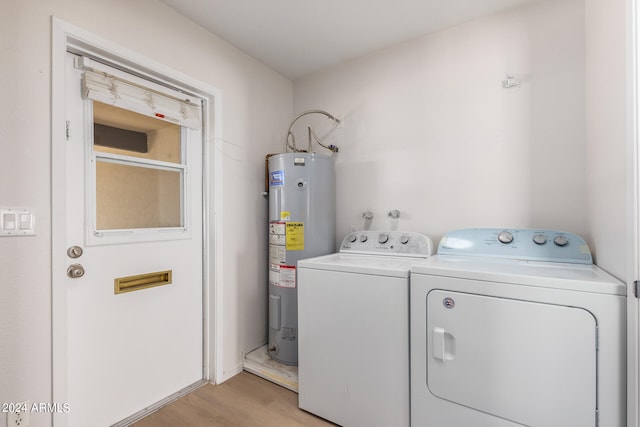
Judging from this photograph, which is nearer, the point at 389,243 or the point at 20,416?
the point at 20,416

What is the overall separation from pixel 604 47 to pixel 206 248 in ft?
7.66

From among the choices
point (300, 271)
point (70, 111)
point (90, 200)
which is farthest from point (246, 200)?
point (70, 111)

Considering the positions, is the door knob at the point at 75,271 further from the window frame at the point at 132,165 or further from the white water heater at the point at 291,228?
the white water heater at the point at 291,228

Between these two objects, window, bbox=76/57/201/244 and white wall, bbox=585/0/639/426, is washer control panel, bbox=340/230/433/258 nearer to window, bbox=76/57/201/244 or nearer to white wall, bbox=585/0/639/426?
white wall, bbox=585/0/639/426

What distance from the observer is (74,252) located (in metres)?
1.37

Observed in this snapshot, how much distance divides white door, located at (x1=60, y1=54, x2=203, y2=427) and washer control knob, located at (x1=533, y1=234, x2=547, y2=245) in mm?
2017

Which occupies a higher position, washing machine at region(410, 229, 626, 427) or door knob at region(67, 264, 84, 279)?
door knob at region(67, 264, 84, 279)

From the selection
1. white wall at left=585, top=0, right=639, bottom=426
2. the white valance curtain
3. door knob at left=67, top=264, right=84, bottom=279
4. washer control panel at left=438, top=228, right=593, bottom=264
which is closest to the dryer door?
white wall at left=585, top=0, right=639, bottom=426

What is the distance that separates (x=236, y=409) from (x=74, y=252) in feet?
4.02

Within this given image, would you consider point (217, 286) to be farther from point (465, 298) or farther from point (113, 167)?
point (465, 298)

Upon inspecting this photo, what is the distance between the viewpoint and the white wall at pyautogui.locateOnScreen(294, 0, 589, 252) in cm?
158

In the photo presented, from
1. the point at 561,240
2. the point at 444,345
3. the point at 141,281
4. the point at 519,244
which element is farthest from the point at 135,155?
the point at 561,240

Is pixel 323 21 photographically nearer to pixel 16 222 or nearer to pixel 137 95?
pixel 137 95

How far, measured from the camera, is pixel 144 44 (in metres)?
1.58
